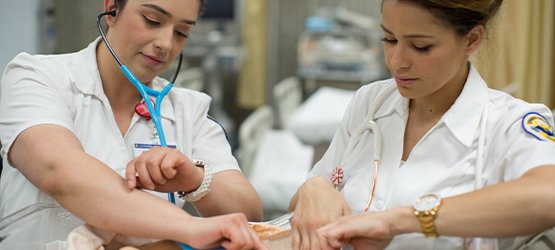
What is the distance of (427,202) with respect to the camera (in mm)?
896

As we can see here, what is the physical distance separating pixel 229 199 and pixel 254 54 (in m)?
4.01

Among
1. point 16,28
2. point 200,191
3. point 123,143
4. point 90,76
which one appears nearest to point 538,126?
point 200,191

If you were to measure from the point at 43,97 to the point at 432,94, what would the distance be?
1.02m

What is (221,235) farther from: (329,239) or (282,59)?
(282,59)

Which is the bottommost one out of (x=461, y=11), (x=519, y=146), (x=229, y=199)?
(x=229, y=199)

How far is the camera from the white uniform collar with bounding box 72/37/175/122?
1278mm

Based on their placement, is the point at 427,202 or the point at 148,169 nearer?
the point at 427,202

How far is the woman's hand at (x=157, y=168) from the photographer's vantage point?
0.99 m

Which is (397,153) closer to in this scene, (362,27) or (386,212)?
(386,212)

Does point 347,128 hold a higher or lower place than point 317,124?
higher

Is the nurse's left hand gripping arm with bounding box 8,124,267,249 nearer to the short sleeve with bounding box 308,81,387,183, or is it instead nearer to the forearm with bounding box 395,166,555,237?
the forearm with bounding box 395,166,555,237

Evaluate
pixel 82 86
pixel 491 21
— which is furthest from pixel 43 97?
pixel 491 21

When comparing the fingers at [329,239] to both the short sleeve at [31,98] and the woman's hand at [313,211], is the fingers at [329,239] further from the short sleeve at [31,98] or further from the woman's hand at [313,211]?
the short sleeve at [31,98]

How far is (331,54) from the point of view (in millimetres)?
4605
